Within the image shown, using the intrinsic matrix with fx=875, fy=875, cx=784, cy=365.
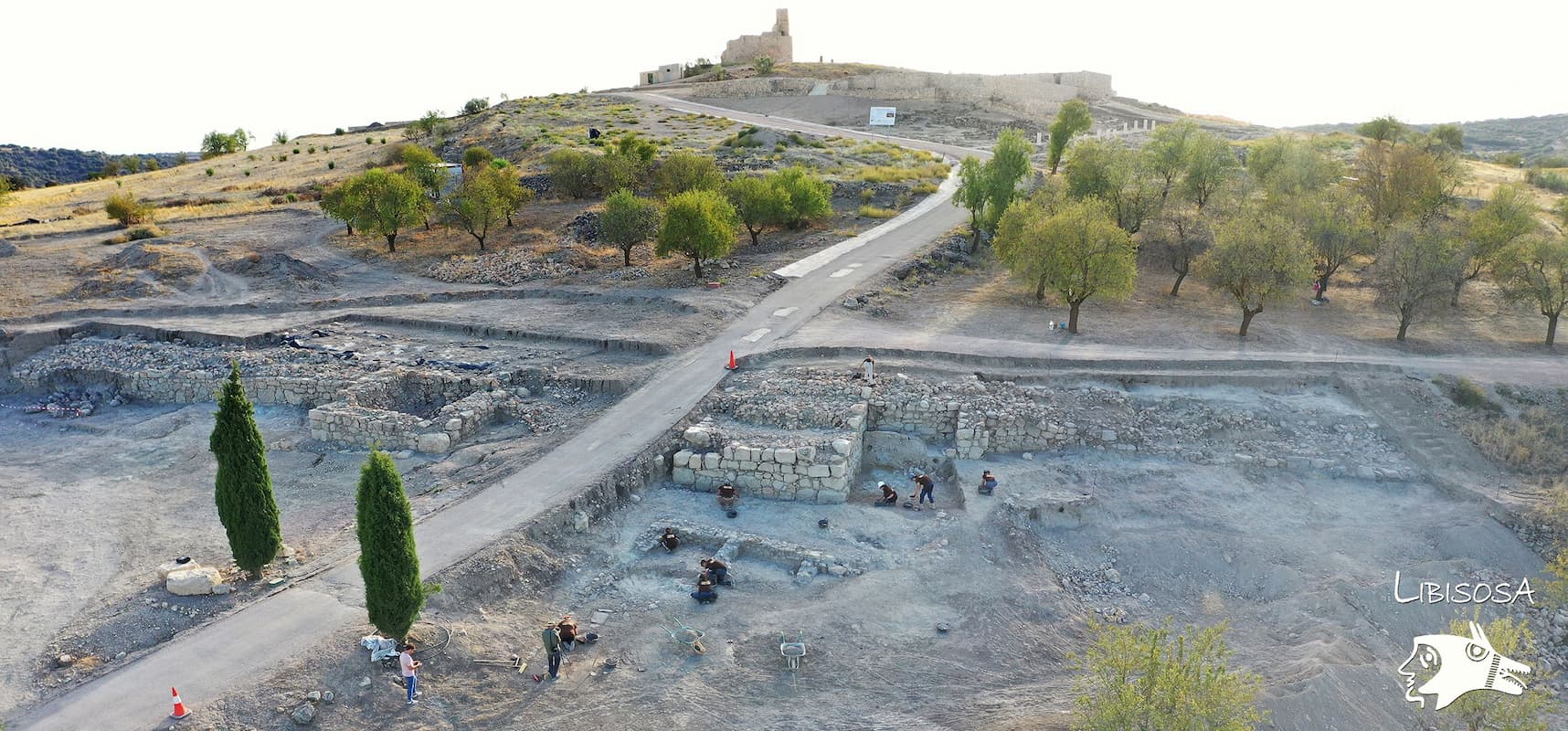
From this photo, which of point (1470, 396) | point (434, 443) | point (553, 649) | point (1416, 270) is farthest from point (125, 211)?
point (1470, 396)

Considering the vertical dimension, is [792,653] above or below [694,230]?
below

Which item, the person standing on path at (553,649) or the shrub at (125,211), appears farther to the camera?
the shrub at (125,211)

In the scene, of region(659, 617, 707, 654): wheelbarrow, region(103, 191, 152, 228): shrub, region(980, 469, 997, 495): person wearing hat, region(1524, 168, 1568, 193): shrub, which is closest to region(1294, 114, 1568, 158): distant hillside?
region(1524, 168, 1568, 193): shrub

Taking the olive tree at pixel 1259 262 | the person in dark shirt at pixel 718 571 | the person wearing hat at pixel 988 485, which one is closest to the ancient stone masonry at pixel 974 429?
the person wearing hat at pixel 988 485

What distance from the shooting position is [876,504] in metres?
22.9

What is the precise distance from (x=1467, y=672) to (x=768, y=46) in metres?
111

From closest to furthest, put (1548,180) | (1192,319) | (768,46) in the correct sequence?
(1192,319) < (1548,180) < (768,46)

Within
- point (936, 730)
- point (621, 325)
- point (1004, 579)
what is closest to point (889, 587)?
point (1004, 579)

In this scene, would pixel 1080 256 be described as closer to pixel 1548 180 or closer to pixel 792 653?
pixel 792 653

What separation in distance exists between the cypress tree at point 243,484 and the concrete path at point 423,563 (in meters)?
1.36

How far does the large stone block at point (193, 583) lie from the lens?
1788 centimetres

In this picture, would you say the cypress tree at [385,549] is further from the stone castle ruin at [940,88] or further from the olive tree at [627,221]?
the stone castle ruin at [940,88]

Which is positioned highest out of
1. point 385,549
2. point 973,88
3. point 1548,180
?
point 973,88

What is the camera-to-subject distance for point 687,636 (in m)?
17.2
